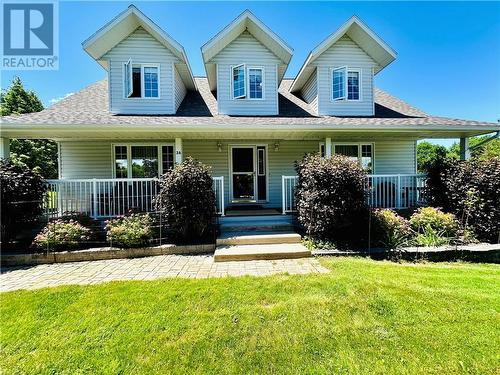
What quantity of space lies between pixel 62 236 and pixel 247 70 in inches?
311

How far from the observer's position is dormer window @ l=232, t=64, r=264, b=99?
927cm

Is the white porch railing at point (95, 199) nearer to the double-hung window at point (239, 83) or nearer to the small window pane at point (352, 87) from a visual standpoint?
the double-hung window at point (239, 83)

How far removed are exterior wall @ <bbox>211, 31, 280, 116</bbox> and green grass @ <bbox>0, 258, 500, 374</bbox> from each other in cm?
684

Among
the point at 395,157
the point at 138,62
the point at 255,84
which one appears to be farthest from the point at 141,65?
the point at 395,157

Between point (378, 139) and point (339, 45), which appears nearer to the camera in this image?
point (339, 45)

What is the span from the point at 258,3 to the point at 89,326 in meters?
10.8

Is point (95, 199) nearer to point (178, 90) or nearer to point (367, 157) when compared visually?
point (178, 90)

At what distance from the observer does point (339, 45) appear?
31.2 feet

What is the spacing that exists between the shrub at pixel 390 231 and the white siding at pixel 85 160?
30.7 feet

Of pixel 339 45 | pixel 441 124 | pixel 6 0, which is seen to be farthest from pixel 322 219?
pixel 6 0

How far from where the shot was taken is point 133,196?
24.1 feet

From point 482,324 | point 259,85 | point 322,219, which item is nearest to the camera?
point 482,324

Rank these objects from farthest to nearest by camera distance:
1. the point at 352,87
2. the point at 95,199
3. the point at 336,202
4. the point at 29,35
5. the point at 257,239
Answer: the point at 352,87
the point at 29,35
the point at 95,199
the point at 257,239
the point at 336,202

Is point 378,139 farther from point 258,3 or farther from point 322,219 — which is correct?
point 258,3
